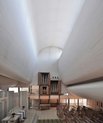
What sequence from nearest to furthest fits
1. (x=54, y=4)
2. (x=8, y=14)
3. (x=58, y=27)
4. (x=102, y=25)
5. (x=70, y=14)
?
(x=102, y=25)
(x=8, y=14)
(x=54, y=4)
(x=70, y=14)
(x=58, y=27)

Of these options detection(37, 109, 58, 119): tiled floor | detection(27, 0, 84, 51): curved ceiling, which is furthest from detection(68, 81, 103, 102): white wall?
detection(37, 109, 58, 119): tiled floor

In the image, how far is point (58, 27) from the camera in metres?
Answer: 7.17

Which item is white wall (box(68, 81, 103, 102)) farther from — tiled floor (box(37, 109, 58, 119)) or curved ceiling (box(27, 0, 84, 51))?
tiled floor (box(37, 109, 58, 119))

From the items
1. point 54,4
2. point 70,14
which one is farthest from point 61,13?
point 54,4

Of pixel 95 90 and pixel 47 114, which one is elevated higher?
pixel 95 90

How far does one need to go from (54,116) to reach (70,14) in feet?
18.4

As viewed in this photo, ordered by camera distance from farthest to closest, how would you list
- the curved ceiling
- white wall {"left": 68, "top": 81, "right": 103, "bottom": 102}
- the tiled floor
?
the tiled floor → the curved ceiling → white wall {"left": 68, "top": 81, "right": 103, "bottom": 102}

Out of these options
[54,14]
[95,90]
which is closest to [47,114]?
[54,14]

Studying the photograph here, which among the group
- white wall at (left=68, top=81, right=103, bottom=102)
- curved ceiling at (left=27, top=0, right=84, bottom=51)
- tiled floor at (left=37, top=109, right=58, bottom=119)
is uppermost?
curved ceiling at (left=27, top=0, right=84, bottom=51)

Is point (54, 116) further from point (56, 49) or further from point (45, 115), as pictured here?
point (56, 49)

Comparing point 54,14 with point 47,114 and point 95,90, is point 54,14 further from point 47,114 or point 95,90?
point 47,114

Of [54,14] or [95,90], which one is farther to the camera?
[54,14]

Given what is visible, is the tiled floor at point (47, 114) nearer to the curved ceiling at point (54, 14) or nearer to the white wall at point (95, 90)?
the curved ceiling at point (54, 14)

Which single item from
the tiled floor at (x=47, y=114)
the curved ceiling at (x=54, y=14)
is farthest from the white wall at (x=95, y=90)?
the tiled floor at (x=47, y=114)
